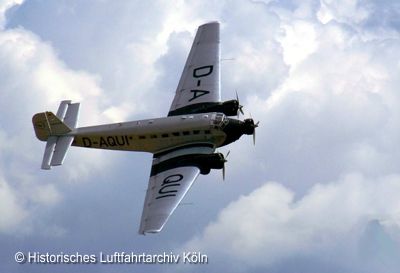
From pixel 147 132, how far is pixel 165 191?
7.81m

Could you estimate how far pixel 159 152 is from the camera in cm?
6084

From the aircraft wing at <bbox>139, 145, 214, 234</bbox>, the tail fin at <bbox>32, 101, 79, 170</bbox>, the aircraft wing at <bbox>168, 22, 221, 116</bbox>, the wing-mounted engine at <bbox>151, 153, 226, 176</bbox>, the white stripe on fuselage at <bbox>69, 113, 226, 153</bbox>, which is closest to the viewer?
the aircraft wing at <bbox>139, 145, 214, 234</bbox>

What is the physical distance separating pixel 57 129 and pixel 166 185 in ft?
42.3

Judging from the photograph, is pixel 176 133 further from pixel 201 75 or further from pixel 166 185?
pixel 201 75

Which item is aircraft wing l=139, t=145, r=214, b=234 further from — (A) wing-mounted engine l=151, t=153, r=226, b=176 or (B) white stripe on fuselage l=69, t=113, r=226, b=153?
(B) white stripe on fuselage l=69, t=113, r=226, b=153

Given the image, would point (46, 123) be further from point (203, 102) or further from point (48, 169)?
point (203, 102)

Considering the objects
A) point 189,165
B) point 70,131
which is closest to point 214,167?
point 189,165

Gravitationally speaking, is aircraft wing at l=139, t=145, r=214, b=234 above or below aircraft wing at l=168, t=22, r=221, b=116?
below

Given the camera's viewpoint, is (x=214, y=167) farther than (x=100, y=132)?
No

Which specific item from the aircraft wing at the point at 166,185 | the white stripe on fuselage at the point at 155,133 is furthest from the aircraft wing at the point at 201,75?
the aircraft wing at the point at 166,185

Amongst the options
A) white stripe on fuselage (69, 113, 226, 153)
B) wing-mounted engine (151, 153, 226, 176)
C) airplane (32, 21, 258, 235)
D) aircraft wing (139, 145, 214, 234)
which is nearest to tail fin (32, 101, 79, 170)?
airplane (32, 21, 258, 235)

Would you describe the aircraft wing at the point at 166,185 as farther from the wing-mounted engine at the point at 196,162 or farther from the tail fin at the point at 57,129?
the tail fin at the point at 57,129

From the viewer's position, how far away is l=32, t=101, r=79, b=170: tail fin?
200 feet

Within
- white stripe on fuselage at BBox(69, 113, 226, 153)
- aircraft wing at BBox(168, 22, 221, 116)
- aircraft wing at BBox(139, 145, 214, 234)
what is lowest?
aircraft wing at BBox(139, 145, 214, 234)
